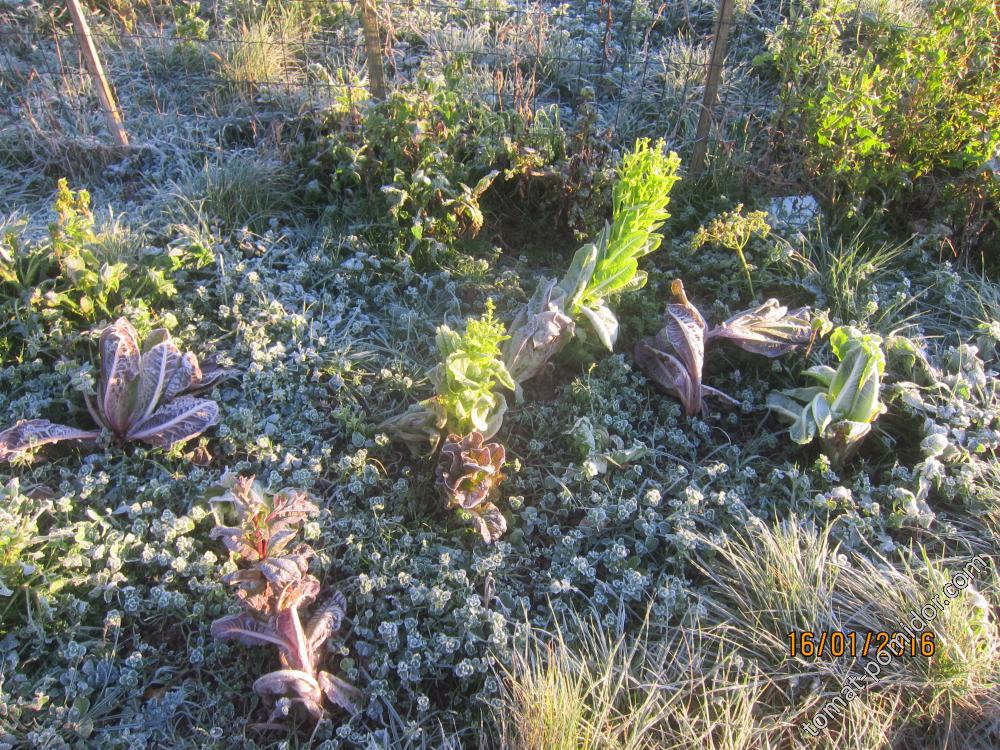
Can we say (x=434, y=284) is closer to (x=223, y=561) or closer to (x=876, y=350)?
(x=223, y=561)

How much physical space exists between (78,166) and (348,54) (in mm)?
1719

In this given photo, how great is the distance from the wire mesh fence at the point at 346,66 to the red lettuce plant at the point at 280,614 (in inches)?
101

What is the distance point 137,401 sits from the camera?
2941mm

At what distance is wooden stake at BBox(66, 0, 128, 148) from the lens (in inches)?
152

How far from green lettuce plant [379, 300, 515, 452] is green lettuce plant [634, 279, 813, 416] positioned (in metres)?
0.63

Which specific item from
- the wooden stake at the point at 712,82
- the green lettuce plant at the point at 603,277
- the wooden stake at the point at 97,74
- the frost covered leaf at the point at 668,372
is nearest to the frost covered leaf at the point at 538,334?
the green lettuce plant at the point at 603,277

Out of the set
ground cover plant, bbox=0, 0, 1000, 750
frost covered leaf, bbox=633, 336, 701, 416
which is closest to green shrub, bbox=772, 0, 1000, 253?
ground cover plant, bbox=0, 0, 1000, 750

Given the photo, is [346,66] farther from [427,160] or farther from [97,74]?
[427,160]

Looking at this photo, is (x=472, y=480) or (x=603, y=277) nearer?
(x=472, y=480)

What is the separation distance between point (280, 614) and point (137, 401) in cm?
119

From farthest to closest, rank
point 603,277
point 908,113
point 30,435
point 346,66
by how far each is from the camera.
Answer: point 346,66, point 908,113, point 603,277, point 30,435

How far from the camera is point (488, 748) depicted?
2248 mm
